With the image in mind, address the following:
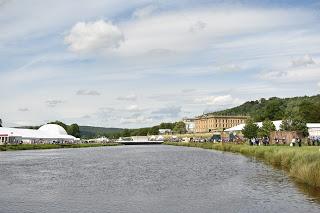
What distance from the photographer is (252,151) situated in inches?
3457

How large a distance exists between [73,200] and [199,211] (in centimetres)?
975

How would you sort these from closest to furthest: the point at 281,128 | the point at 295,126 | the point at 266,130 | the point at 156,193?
the point at 156,193 < the point at 295,126 < the point at 266,130 < the point at 281,128

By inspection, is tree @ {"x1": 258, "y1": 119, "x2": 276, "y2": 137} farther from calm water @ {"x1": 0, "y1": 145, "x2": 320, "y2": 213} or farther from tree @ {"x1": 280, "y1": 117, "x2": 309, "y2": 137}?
calm water @ {"x1": 0, "y1": 145, "x2": 320, "y2": 213}

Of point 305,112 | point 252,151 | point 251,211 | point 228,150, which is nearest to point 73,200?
point 251,211

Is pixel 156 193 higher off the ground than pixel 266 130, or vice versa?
pixel 266 130

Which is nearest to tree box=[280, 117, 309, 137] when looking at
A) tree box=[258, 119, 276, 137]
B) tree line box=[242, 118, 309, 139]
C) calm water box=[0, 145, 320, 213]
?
tree line box=[242, 118, 309, 139]

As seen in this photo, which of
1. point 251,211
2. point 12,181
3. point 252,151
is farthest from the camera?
point 252,151

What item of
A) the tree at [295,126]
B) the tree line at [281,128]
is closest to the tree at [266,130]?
the tree line at [281,128]

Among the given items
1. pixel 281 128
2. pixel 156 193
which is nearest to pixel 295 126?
pixel 281 128

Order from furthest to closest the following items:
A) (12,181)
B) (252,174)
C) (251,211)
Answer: (252,174) → (12,181) → (251,211)

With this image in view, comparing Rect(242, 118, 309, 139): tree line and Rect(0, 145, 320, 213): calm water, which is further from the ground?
Rect(242, 118, 309, 139): tree line

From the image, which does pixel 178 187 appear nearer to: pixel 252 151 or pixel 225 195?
pixel 225 195

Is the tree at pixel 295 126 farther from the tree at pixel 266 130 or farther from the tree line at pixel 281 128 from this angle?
the tree at pixel 266 130

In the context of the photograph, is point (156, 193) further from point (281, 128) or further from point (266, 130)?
point (281, 128)
